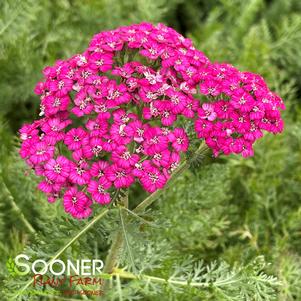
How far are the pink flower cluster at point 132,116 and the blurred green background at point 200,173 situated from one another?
0.36m

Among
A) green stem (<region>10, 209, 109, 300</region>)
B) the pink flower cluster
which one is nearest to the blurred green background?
green stem (<region>10, 209, 109, 300</region>)

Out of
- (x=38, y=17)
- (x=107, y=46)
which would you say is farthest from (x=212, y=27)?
(x=107, y=46)

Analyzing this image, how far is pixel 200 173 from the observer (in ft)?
10.3

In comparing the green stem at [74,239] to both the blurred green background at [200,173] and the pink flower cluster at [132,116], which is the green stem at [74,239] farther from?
the pink flower cluster at [132,116]

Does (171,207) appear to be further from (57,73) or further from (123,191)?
(57,73)

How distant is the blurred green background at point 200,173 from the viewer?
3035mm

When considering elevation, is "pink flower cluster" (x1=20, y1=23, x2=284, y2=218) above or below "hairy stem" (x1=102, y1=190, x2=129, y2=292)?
above

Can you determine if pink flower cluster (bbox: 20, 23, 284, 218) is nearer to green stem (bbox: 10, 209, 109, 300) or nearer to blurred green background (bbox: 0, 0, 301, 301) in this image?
green stem (bbox: 10, 209, 109, 300)

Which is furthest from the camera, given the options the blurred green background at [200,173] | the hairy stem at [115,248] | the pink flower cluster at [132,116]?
the blurred green background at [200,173]

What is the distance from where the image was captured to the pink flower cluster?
1.94 metres

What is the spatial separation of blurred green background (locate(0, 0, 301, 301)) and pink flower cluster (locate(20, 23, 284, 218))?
36 cm

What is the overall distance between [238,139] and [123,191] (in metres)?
0.49

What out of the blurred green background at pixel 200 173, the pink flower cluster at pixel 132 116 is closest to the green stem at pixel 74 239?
the blurred green background at pixel 200 173

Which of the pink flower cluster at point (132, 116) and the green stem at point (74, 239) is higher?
the pink flower cluster at point (132, 116)
